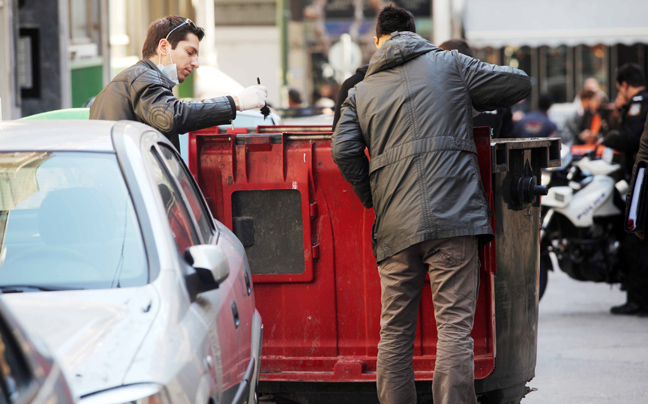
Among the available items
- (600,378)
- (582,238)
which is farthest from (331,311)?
(582,238)

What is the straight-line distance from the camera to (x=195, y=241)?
3.70 m

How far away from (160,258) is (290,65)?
26615 millimetres

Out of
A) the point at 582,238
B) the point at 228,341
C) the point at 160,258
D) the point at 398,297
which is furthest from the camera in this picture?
the point at 582,238

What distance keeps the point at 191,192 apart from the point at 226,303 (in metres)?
0.71

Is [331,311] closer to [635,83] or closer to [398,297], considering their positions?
[398,297]

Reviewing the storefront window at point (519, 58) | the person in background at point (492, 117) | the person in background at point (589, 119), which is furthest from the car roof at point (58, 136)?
the storefront window at point (519, 58)

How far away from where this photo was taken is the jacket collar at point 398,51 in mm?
4395

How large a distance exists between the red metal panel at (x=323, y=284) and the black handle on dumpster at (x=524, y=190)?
0.66 meters

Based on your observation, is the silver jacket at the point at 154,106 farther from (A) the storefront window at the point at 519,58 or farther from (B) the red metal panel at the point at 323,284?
(A) the storefront window at the point at 519,58

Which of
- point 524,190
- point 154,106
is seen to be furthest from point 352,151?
point 154,106

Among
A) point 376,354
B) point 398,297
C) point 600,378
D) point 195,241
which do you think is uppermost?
point 195,241

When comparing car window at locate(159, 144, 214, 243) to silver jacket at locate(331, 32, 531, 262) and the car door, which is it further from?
silver jacket at locate(331, 32, 531, 262)

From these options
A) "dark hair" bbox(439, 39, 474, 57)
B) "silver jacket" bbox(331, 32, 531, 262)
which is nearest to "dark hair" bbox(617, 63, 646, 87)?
"dark hair" bbox(439, 39, 474, 57)

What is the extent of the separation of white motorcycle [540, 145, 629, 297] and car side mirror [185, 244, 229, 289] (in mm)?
5392
